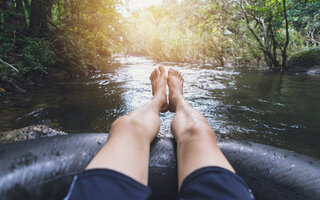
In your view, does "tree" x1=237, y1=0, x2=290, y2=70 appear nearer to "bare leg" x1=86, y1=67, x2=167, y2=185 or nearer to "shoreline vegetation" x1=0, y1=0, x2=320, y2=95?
"shoreline vegetation" x1=0, y1=0, x2=320, y2=95

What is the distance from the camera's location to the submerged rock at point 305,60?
555 centimetres

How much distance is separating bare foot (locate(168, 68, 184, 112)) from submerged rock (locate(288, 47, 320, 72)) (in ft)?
18.3

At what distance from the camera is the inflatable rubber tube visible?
718 mm

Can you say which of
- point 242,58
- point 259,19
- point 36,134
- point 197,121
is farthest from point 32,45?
point 242,58

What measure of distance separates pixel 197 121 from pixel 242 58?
25.9 ft

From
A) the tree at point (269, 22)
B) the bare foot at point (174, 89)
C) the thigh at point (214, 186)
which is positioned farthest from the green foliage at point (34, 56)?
the tree at point (269, 22)

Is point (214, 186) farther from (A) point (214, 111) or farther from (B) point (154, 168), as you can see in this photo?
(A) point (214, 111)

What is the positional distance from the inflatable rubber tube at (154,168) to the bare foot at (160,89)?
87 cm

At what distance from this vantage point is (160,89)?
220 centimetres

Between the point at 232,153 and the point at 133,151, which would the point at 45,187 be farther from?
the point at 232,153

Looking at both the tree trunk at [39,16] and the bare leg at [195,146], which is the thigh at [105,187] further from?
the tree trunk at [39,16]

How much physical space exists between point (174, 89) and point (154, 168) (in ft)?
4.70

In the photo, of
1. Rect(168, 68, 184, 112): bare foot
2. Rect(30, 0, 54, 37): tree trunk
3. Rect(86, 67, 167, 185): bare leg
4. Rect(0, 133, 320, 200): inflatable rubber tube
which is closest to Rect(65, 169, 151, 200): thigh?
Rect(86, 67, 167, 185): bare leg

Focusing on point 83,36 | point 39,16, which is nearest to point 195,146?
point 83,36
